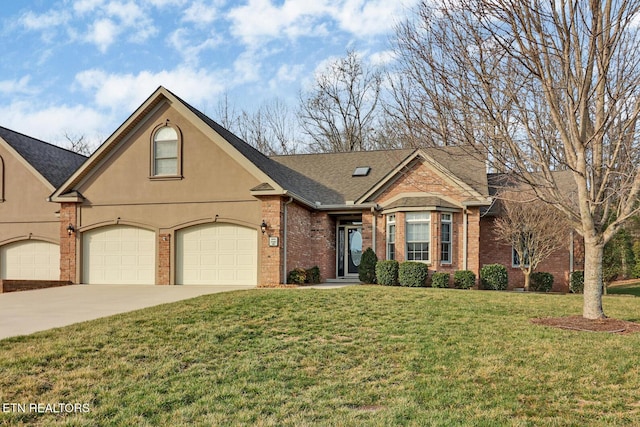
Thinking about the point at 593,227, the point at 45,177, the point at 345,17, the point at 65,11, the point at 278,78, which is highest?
the point at 278,78

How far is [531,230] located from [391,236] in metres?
4.81

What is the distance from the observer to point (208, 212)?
16.2 meters

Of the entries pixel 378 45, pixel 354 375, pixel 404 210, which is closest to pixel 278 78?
pixel 404 210

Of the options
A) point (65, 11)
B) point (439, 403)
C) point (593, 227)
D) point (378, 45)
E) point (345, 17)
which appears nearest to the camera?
point (439, 403)

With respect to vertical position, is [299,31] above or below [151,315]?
above

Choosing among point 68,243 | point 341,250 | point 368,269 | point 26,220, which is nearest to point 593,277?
point 368,269

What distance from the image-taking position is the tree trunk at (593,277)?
8.96 meters

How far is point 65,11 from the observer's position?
1224 centimetres

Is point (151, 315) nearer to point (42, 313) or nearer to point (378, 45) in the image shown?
point (42, 313)

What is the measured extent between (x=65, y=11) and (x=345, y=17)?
7104mm

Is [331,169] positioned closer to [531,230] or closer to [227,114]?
[531,230]

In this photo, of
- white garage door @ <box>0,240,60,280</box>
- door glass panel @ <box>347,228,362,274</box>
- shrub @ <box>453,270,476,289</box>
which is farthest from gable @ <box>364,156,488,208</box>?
white garage door @ <box>0,240,60,280</box>

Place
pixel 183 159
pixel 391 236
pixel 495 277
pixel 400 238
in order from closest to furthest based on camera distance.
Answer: pixel 183 159 → pixel 495 277 → pixel 400 238 → pixel 391 236

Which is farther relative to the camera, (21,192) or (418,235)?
(21,192)
